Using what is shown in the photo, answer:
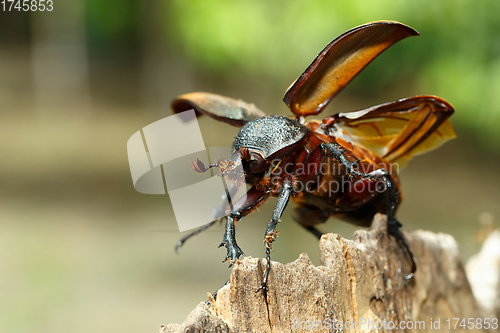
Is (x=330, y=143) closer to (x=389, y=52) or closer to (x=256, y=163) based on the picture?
(x=256, y=163)

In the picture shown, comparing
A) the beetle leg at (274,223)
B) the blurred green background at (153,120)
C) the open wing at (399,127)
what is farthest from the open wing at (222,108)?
the blurred green background at (153,120)

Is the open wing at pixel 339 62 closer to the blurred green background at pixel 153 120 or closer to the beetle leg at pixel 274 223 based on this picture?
the beetle leg at pixel 274 223

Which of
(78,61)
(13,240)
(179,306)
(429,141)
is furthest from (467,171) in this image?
(78,61)

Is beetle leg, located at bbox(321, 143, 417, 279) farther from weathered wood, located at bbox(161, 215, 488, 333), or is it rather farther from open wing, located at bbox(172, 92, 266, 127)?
open wing, located at bbox(172, 92, 266, 127)

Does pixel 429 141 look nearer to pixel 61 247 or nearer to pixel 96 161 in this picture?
pixel 61 247

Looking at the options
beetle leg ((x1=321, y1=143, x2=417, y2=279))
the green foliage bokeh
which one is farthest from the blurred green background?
beetle leg ((x1=321, y1=143, x2=417, y2=279))

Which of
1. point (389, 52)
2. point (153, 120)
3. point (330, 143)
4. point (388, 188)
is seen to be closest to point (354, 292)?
point (388, 188)
